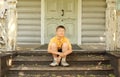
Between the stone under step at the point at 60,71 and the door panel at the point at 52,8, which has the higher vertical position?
the door panel at the point at 52,8

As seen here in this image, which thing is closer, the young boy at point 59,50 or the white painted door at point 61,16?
the young boy at point 59,50

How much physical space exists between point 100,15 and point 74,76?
387 cm

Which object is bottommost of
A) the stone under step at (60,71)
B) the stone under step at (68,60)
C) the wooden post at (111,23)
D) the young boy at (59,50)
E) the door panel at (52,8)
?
the stone under step at (60,71)

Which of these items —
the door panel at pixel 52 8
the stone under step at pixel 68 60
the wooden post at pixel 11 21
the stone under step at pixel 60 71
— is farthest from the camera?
the door panel at pixel 52 8

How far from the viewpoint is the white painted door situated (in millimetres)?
9352

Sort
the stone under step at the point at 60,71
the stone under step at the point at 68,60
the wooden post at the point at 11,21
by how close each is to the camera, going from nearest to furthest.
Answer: the stone under step at the point at 60,71, the stone under step at the point at 68,60, the wooden post at the point at 11,21

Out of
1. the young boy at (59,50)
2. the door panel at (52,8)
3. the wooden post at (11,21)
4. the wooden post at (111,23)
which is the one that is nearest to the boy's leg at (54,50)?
the young boy at (59,50)

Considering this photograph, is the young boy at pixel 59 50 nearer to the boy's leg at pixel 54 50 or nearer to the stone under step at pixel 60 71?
the boy's leg at pixel 54 50

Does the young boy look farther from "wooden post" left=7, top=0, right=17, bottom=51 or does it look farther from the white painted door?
the white painted door

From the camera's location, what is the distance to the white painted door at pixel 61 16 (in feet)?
30.7

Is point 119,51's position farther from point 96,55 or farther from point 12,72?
point 12,72

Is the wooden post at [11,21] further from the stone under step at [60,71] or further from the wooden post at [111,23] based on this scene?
the wooden post at [111,23]

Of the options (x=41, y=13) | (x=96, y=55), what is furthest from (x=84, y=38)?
(x=96, y=55)

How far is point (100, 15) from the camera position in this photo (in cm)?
939
